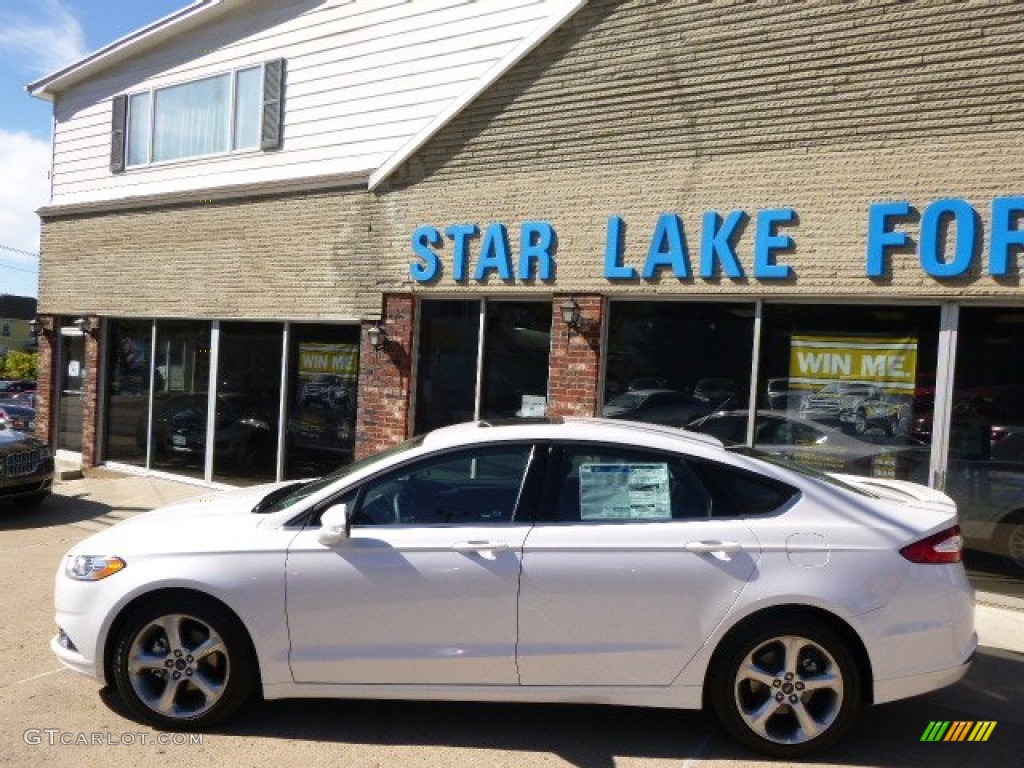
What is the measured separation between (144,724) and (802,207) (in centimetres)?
603

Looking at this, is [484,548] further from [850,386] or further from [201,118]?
[201,118]

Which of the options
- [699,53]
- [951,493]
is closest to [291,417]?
[699,53]

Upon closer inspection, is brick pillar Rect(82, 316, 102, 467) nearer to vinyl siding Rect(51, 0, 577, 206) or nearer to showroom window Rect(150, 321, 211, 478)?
showroom window Rect(150, 321, 211, 478)

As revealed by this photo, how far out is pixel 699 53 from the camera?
7.43 m

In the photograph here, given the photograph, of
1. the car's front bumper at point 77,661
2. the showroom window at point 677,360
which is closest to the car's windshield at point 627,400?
the showroom window at point 677,360

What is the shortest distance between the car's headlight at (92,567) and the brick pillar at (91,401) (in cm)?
940

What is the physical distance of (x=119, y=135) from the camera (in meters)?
12.7

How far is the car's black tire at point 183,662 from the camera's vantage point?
3.87 metres

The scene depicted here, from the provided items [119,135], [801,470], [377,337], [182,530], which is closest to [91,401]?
[119,135]

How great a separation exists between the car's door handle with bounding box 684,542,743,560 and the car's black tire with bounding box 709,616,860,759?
342mm

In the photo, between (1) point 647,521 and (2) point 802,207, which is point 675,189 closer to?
(2) point 802,207

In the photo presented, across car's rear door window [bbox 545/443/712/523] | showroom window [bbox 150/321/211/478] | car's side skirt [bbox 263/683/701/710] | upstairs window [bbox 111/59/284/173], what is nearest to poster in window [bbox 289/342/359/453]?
showroom window [bbox 150/321/211/478]

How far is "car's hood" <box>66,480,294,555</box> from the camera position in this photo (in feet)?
12.9

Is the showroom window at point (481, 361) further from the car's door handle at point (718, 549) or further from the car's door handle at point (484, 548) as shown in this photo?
the car's door handle at point (718, 549)
